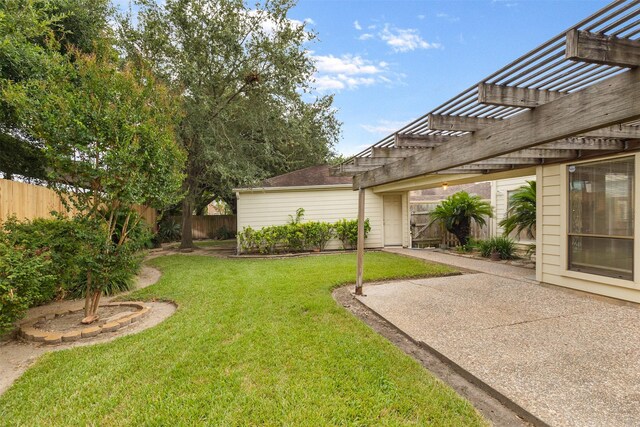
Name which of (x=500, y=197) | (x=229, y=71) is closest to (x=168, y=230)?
(x=229, y=71)

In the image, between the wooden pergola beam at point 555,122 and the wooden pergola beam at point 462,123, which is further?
the wooden pergola beam at point 462,123

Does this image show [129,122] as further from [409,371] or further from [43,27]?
[409,371]

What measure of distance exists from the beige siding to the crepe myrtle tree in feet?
21.1

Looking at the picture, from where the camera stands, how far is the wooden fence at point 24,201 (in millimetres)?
4676

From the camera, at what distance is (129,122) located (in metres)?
3.96

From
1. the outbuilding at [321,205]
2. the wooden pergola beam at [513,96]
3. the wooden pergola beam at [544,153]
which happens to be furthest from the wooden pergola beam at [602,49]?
the outbuilding at [321,205]

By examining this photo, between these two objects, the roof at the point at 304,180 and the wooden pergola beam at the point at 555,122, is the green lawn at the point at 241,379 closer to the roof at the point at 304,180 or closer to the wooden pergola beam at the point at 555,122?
the wooden pergola beam at the point at 555,122

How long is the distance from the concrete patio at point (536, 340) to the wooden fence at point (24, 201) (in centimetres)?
445

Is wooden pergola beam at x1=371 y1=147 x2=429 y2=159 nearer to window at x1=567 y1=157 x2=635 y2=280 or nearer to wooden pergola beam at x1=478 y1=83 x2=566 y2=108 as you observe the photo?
wooden pergola beam at x1=478 y1=83 x2=566 y2=108

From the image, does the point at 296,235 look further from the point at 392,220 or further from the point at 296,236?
the point at 392,220

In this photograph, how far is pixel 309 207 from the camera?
11180 mm

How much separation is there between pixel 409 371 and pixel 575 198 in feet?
14.7

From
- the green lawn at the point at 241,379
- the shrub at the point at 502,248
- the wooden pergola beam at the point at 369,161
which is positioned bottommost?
the green lawn at the point at 241,379

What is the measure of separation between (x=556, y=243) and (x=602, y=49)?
465 cm
